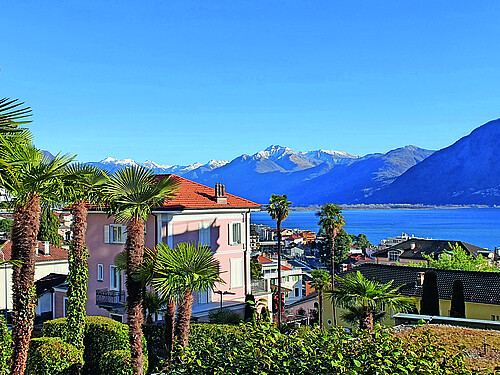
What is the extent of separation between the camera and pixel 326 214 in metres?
48.7

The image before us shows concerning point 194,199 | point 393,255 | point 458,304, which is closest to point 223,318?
point 194,199

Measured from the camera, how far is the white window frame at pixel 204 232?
90.1 feet

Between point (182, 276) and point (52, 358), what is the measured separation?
5.27 metres

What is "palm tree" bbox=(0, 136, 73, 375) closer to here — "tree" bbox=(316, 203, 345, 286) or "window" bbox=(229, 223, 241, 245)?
"window" bbox=(229, 223, 241, 245)

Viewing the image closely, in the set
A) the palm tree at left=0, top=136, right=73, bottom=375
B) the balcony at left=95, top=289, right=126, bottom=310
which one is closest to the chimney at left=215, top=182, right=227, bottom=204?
the balcony at left=95, top=289, right=126, bottom=310

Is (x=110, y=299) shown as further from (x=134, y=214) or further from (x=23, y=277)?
(x=23, y=277)

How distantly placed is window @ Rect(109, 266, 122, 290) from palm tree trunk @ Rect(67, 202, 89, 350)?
34.9 ft

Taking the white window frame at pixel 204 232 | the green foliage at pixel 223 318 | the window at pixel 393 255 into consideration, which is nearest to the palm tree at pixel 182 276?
the green foliage at pixel 223 318

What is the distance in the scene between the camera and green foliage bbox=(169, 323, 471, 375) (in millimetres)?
5762

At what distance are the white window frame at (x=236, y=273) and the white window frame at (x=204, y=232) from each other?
7.71 feet

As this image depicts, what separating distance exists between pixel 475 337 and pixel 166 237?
53.5 feet

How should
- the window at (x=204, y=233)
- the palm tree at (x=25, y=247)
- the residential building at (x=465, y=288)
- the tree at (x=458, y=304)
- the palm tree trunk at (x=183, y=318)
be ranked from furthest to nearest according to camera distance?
the residential building at (x=465, y=288) → the tree at (x=458, y=304) → the window at (x=204, y=233) → the palm tree trunk at (x=183, y=318) → the palm tree at (x=25, y=247)

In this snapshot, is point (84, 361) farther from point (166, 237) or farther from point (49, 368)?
point (166, 237)

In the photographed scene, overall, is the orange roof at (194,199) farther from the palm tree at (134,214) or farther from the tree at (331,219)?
the tree at (331,219)
